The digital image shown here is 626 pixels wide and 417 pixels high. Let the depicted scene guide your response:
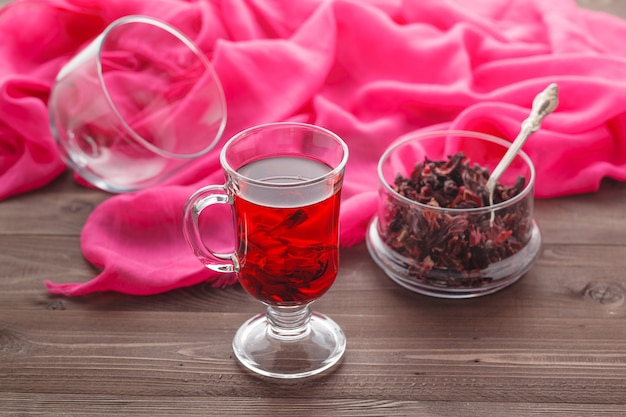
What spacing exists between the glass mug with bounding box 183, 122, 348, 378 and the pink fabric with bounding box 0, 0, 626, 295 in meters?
0.27

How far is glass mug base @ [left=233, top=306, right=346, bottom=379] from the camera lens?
42.4 inches

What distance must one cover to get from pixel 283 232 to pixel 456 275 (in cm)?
35

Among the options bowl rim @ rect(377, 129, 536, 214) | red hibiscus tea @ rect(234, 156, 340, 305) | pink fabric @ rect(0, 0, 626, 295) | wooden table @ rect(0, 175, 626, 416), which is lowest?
wooden table @ rect(0, 175, 626, 416)

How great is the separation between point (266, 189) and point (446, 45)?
34.2 inches

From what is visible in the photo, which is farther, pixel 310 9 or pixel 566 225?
pixel 310 9

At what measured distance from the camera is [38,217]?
1.44 m

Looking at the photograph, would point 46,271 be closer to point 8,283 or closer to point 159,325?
point 8,283

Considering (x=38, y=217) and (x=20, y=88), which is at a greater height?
(x=20, y=88)

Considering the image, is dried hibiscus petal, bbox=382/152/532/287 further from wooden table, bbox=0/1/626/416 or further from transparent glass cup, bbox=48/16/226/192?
transparent glass cup, bbox=48/16/226/192

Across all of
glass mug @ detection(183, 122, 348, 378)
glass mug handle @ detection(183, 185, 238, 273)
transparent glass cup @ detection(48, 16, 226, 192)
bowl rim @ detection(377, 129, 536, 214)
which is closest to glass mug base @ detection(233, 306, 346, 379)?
glass mug @ detection(183, 122, 348, 378)

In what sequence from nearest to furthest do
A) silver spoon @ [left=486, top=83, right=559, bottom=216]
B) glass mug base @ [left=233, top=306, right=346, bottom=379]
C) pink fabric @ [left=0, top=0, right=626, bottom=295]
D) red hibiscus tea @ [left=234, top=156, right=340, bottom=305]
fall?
red hibiscus tea @ [left=234, top=156, right=340, bottom=305]
glass mug base @ [left=233, top=306, right=346, bottom=379]
silver spoon @ [left=486, top=83, right=559, bottom=216]
pink fabric @ [left=0, top=0, right=626, bottom=295]

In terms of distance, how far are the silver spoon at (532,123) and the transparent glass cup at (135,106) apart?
0.56 metres

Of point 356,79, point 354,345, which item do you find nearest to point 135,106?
point 356,79

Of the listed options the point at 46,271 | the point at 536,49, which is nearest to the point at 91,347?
the point at 46,271
